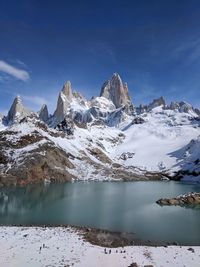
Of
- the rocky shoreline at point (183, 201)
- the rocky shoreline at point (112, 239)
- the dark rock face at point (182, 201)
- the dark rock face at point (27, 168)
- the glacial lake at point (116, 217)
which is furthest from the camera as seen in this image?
the dark rock face at point (27, 168)

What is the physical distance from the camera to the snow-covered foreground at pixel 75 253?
120 feet

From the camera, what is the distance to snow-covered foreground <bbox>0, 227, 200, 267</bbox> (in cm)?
3656

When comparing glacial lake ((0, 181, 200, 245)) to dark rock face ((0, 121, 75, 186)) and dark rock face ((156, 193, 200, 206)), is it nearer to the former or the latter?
dark rock face ((156, 193, 200, 206))

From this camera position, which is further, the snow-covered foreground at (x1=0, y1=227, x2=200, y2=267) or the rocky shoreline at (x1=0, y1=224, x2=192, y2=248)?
the rocky shoreline at (x1=0, y1=224, x2=192, y2=248)

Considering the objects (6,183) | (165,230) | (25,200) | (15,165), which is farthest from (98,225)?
(15,165)

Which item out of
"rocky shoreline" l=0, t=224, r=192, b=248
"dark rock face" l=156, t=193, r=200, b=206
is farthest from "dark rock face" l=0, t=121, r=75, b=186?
"rocky shoreline" l=0, t=224, r=192, b=248

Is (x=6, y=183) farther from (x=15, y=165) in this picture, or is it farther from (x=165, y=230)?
(x=165, y=230)

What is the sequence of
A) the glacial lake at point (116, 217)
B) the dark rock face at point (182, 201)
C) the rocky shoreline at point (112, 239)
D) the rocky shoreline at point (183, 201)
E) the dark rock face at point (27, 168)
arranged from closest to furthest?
the rocky shoreline at point (112, 239), the glacial lake at point (116, 217), the rocky shoreline at point (183, 201), the dark rock face at point (182, 201), the dark rock face at point (27, 168)

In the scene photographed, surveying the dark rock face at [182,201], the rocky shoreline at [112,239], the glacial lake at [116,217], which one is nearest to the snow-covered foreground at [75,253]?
the rocky shoreline at [112,239]

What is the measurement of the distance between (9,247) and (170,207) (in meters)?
57.8

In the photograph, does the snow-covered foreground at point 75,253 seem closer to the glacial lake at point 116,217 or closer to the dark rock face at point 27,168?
the glacial lake at point 116,217

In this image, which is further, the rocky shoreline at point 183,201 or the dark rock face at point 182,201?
the dark rock face at point 182,201

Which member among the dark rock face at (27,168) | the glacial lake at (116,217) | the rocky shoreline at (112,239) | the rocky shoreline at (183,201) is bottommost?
the rocky shoreline at (112,239)

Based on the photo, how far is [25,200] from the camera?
101m
